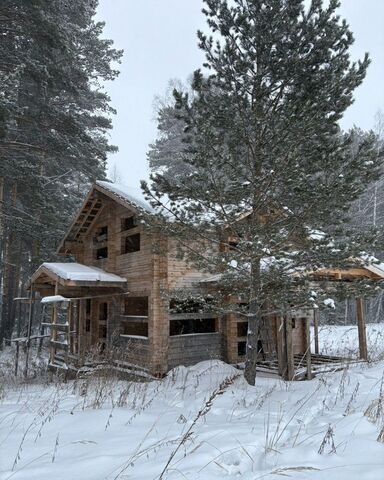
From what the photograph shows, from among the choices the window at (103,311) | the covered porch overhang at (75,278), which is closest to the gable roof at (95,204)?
the covered porch overhang at (75,278)

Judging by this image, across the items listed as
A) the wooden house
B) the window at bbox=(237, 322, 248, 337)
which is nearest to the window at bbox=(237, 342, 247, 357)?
the wooden house

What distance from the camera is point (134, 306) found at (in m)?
17.2

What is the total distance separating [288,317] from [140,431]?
273 inches

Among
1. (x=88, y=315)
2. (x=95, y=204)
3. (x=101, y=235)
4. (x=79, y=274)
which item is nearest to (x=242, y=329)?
(x=79, y=274)

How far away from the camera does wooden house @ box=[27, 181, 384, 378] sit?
491 inches

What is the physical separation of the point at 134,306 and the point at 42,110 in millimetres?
8876

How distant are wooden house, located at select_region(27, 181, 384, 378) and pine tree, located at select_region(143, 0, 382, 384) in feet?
9.09

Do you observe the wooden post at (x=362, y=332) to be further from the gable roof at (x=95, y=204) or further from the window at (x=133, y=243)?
the window at (x=133, y=243)

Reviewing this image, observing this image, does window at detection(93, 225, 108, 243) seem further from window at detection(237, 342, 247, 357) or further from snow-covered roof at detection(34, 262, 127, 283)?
window at detection(237, 342, 247, 357)

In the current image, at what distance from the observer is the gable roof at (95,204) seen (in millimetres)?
12875

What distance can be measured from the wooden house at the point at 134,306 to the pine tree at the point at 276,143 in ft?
9.09

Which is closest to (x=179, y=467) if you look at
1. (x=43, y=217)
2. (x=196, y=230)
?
(x=196, y=230)

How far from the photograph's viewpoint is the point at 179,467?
3297 millimetres

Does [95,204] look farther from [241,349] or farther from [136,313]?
[241,349]
